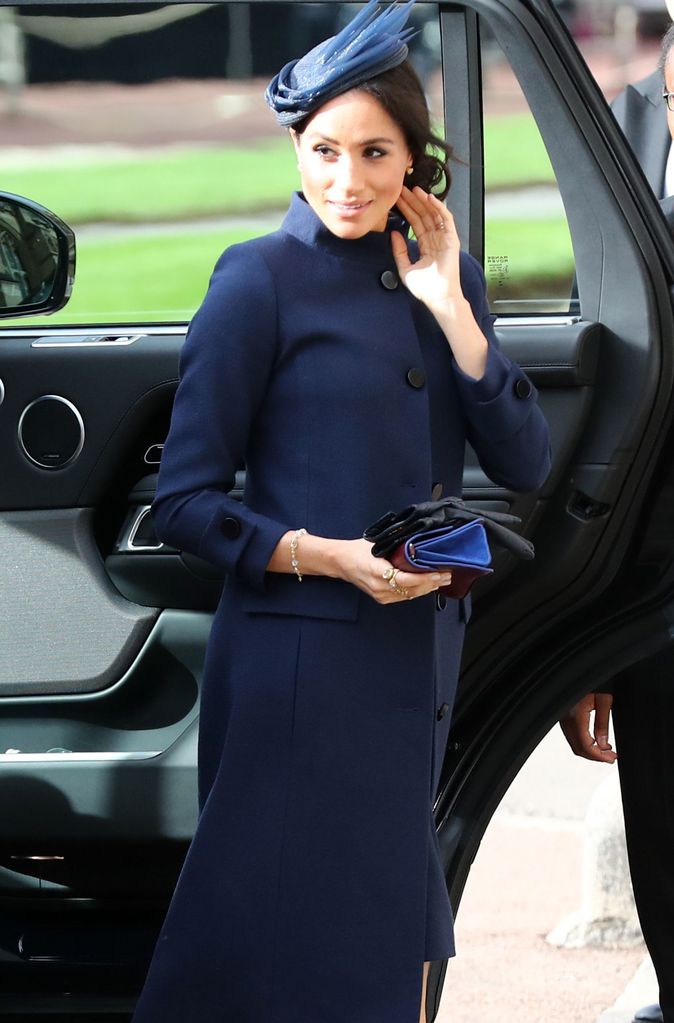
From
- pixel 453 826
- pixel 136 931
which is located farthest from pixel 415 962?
pixel 136 931

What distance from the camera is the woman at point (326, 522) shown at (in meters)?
2.00

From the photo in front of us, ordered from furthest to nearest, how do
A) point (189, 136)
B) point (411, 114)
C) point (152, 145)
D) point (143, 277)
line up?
point (189, 136) → point (152, 145) → point (143, 277) → point (411, 114)

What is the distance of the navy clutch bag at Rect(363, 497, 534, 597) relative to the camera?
6.23 ft

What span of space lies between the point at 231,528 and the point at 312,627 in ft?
0.52

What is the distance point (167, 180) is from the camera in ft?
64.8

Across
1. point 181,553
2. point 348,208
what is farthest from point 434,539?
point 181,553

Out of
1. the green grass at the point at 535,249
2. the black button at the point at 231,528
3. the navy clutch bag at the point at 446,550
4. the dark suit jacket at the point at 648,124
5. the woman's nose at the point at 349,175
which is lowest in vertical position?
the navy clutch bag at the point at 446,550

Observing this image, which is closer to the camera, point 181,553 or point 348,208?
point 348,208

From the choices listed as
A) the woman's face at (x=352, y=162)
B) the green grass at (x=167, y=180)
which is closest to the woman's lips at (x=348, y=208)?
the woman's face at (x=352, y=162)

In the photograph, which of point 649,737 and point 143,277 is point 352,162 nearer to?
point 649,737

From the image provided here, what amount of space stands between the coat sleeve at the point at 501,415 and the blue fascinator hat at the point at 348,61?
0.94 ft

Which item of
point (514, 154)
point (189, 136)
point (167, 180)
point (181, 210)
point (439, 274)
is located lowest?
point (439, 274)

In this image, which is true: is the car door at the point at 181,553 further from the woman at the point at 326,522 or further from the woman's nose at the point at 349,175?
the woman's nose at the point at 349,175

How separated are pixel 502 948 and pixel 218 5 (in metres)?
2.14
